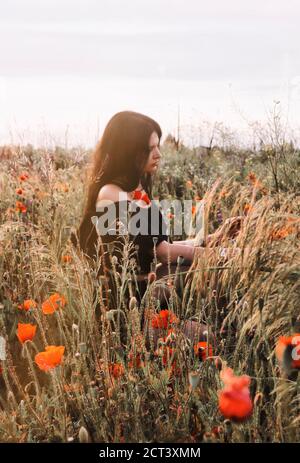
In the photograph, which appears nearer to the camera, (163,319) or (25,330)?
(25,330)

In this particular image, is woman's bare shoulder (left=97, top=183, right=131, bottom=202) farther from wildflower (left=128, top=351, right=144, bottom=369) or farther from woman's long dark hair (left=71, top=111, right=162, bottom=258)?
wildflower (left=128, top=351, right=144, bottom=369)

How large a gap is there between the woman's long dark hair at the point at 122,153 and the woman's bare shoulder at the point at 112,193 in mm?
39

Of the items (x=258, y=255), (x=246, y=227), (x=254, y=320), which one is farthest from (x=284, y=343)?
(x=246, y=227)

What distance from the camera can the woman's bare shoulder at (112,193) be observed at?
2.99 m

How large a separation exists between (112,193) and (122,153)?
0.73 feet

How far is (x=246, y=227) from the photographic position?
2.06 m

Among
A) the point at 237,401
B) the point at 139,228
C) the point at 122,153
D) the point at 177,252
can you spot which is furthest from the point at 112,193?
the point at 237,401

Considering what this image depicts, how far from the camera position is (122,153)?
10.1ft

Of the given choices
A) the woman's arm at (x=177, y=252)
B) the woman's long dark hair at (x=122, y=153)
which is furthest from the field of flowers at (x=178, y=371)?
the woman's long dark hair at (x=122, y=153)

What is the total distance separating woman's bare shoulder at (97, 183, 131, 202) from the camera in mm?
2992

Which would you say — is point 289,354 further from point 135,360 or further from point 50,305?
point 50,305

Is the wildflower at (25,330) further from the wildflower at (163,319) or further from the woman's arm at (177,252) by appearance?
the woman's arm at (177,252)
